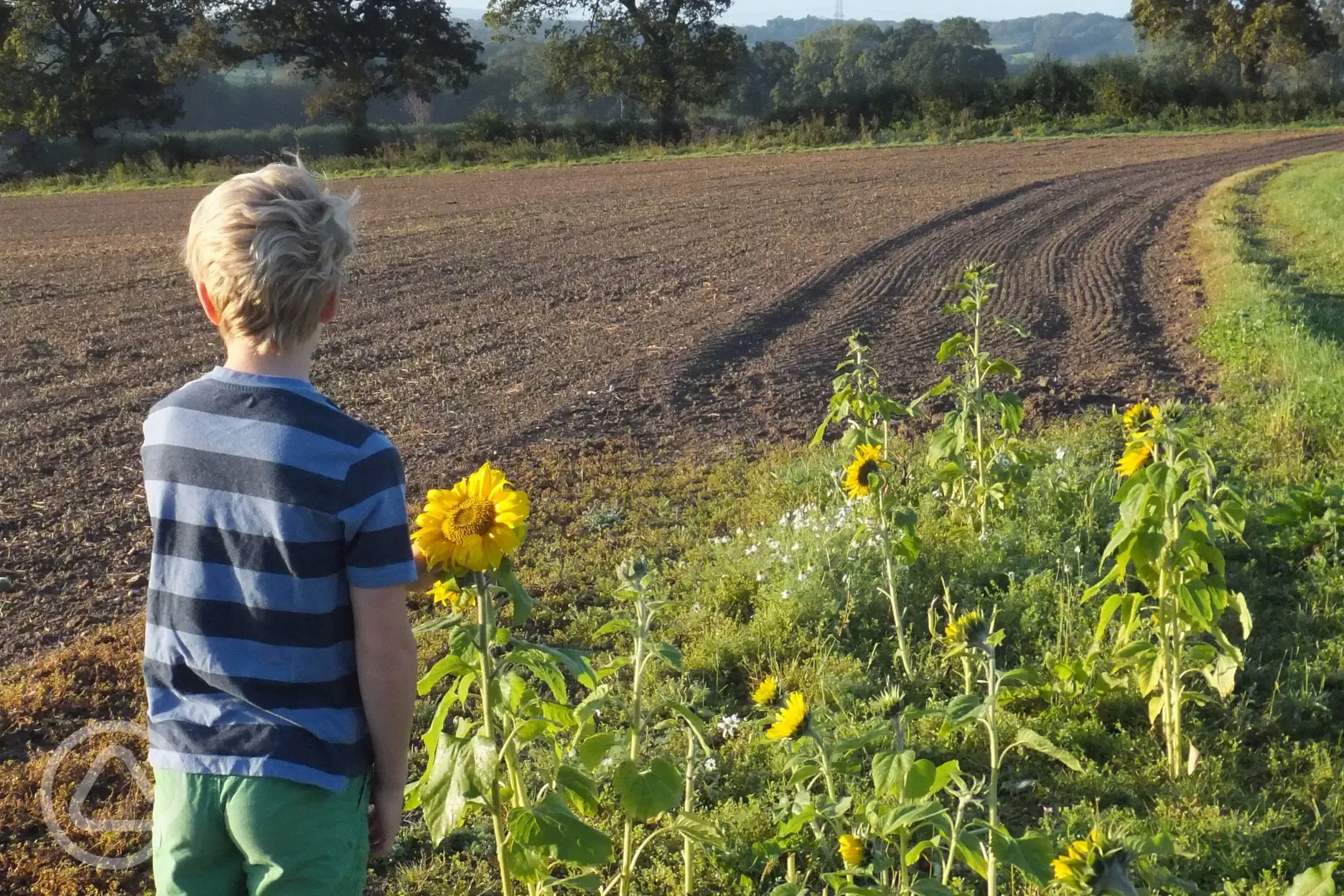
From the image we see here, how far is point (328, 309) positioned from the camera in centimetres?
192

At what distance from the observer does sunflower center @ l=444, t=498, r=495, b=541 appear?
6.24ft

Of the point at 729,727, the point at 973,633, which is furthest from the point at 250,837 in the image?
the point at 729,727

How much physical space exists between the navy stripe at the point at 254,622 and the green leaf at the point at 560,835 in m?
0.53

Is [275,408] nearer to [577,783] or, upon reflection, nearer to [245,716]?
[245,716]

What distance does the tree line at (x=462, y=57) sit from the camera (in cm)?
3741

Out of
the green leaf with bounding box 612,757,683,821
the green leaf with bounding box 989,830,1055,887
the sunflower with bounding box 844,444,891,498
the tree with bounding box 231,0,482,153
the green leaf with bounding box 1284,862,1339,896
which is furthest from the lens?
the tree with bounding box 231,0,482,153

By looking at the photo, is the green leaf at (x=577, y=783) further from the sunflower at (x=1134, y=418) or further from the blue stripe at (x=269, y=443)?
the sunflower at (x=1134, y=418)

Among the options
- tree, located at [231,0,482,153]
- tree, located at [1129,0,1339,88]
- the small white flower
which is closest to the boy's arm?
the small white flower

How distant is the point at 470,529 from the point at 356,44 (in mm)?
42317

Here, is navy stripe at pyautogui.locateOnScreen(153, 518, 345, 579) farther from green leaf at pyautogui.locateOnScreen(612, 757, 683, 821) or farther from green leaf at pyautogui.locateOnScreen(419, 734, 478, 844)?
green leaf at pyautogui.locateOnScreen(612, 757, 683, 821)

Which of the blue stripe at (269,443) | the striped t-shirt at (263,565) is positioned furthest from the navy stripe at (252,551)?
the blue stripe at (269,443)

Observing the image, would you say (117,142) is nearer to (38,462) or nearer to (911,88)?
(911,88)

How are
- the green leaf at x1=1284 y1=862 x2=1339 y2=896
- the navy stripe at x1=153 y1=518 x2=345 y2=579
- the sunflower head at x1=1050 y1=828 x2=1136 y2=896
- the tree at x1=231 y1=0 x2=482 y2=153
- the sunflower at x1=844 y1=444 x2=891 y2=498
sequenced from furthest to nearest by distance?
the tree at x1=231 y1=0 x2=482 y2=153
the sunflower at x1=844 y1=444 x2=891 y2=498
the green leaf at x1=1284 y1=862 x2=1339 y2=896
the navy stripe at x1=153 y1=518 x2=345 y2=579
the sunflower head at x1=1050 y1=828 x2=1136 y2=896

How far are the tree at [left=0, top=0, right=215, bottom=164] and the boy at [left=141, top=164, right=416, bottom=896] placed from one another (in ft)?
133
